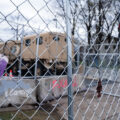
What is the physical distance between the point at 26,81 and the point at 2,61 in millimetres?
3403

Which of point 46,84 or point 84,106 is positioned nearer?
point 84,106

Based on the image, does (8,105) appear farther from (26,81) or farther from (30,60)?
(30,60)

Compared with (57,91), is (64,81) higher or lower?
higher

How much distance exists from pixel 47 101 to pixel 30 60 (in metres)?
2.45

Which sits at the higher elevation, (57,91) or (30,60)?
(30,60)

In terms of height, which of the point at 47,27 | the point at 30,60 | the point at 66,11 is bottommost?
the point at 30,60

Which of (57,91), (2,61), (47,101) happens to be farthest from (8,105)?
(2,61)

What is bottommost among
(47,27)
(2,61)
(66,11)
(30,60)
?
(30,60)

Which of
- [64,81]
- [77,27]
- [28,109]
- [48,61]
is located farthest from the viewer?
[48,61]

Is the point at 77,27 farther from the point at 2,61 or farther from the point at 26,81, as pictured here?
the point at 26,81

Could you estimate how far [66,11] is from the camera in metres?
1.21

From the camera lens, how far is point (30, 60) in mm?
6637

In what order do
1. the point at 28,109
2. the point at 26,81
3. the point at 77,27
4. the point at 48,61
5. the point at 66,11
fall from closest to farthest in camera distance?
the point at 66,11 < the point at 77,27 < the point at 28,109 < the point at 26,81 < the point at 48,61

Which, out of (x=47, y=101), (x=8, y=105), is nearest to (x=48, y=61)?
(x=47, y=101)
